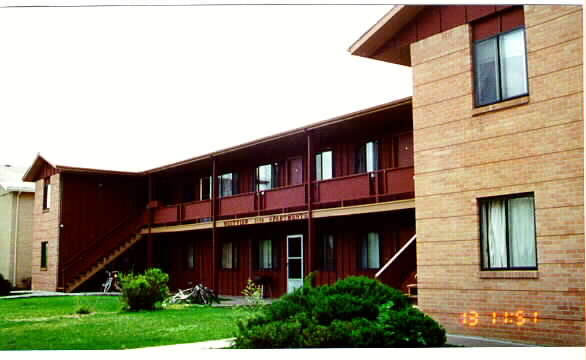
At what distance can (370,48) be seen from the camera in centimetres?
1597

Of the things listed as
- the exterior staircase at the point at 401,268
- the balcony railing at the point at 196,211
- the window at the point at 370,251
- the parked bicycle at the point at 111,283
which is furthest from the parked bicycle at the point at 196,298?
the exterior staircase at the point at 401,268

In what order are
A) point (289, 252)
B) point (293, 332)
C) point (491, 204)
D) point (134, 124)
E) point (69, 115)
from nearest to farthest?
point (293, 332)
point (491, 204)
point (289, 252)
point (69, 115)
point (134, 124)

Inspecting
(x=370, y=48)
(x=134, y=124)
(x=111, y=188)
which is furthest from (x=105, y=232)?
(x=370, y=48)

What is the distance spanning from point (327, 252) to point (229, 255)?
6.11 metres

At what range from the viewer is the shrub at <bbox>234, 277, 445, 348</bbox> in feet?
37.7

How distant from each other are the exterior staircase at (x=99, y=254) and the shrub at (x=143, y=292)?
30.9ft

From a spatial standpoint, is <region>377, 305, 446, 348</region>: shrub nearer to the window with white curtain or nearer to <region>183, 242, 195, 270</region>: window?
the window with white curtain

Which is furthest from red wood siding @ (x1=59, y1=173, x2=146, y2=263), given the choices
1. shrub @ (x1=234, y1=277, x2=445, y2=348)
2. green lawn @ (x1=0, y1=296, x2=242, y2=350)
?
shrub @ (x1=234, y1=277, x2=445, y2=348)

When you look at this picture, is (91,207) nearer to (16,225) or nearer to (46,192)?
(46,192)

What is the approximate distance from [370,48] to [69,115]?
50.0 ft

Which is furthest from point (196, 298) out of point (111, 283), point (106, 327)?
point (111, 283)

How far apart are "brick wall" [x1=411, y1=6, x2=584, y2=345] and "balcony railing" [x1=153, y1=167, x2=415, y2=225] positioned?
365cm

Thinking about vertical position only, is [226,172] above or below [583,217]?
above

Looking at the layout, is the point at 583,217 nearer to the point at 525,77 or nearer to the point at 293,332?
the point at 525,77
